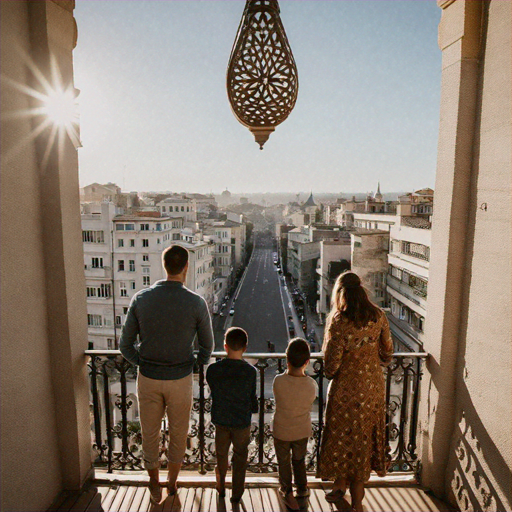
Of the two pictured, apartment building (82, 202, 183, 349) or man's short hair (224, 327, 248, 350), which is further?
apartment building (82, 202, 183, 349)

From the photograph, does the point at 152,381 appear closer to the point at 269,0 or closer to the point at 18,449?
the point at 18,449

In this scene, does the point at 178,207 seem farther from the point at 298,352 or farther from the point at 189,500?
the point at 298,352

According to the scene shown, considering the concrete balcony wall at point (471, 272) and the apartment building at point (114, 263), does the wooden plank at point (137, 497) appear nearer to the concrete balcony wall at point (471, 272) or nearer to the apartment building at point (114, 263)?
the concrete balcony wall at point (471, 272)

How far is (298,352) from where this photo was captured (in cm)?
247

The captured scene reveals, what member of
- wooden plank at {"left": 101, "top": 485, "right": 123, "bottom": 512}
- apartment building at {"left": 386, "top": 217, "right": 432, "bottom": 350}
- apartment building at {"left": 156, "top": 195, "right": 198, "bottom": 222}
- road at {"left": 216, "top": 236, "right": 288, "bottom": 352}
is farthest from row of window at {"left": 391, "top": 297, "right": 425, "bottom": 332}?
apartment building at {"left": 156, "top": 195, "right": 198, "bottom": 222}

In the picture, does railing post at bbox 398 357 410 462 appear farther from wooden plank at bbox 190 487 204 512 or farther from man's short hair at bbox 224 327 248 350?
wooden plank at bbox 190 487 204 512

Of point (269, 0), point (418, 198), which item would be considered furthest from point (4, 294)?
point (418, 198)

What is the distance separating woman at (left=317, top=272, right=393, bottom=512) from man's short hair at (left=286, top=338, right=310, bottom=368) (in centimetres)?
12

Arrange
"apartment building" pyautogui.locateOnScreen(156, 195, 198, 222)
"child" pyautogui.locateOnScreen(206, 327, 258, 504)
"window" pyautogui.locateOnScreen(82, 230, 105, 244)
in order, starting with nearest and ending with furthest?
"child" pyautogui.locateOnScreen(206, 327, 258, 504), "window" pyautogui.locateOnScreen(82, 230, 105, 244), "apartment building" pyautogui.locateOnScreen(156, 195, 198, 222)

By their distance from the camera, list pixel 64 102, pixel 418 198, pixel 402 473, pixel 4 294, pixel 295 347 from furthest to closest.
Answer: pixel 418 198 → pixel 402 473 → pixel 64 102 → pixel 295 347 → pixel 4 294

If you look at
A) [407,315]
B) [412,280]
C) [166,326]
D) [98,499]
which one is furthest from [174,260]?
[407,315]

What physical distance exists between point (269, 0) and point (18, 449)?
10.1 ft

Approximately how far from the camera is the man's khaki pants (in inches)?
98.0

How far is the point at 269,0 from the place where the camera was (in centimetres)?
256
